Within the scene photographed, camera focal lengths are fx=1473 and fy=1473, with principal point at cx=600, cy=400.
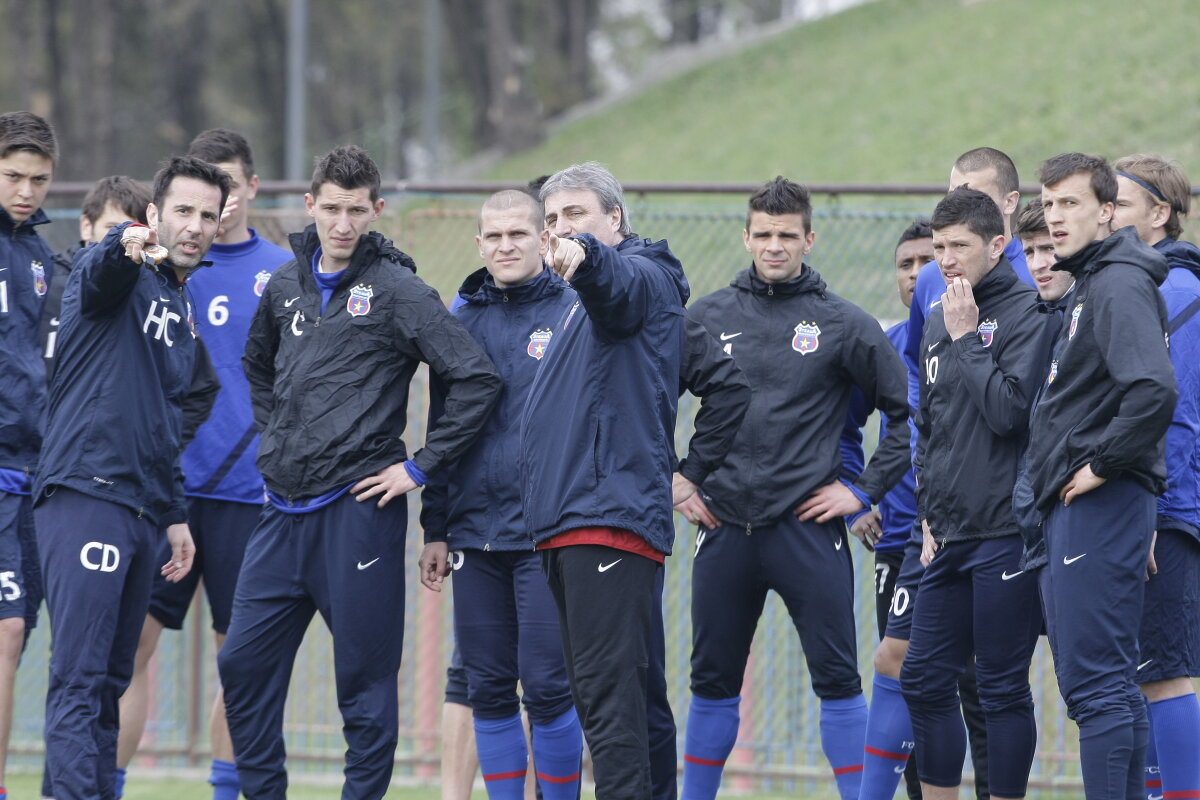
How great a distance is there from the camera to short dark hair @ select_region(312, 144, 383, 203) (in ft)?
17.3

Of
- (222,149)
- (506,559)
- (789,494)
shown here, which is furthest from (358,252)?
(789,494)

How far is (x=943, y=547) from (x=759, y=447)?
88cm

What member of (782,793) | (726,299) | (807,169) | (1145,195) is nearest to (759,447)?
(726,299)

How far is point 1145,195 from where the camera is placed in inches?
204

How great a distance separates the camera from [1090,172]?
15.1 feet

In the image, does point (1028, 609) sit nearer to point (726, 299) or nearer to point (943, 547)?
point (943, 547)

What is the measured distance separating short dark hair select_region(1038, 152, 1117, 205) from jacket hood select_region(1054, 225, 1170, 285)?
0.13 metres

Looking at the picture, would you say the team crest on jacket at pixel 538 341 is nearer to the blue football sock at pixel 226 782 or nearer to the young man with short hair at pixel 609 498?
the young man with short hair at pixel 609 498

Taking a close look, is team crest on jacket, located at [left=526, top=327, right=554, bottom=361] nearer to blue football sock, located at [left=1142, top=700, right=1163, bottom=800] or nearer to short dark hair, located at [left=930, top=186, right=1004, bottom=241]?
short dark hair, located at [left=930, top=186, right=1004, bottom=241]

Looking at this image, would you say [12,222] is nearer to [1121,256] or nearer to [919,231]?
[919,231]

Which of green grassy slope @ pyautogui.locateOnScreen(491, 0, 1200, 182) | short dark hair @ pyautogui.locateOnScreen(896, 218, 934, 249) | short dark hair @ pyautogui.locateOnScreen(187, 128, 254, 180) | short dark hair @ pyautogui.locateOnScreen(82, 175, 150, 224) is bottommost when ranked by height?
short dark hair @ pyautogui.locateOnScreen(896, 218, 934, 249)

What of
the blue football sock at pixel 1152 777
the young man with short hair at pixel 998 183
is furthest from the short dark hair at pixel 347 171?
the blue football sock at pixel 1152 777

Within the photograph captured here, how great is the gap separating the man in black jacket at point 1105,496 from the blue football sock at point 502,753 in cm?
196

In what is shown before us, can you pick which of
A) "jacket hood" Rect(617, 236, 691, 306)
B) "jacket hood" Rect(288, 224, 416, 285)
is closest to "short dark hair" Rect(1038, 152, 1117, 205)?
"jacket hood" Rect(617, 236, 691, 306)
